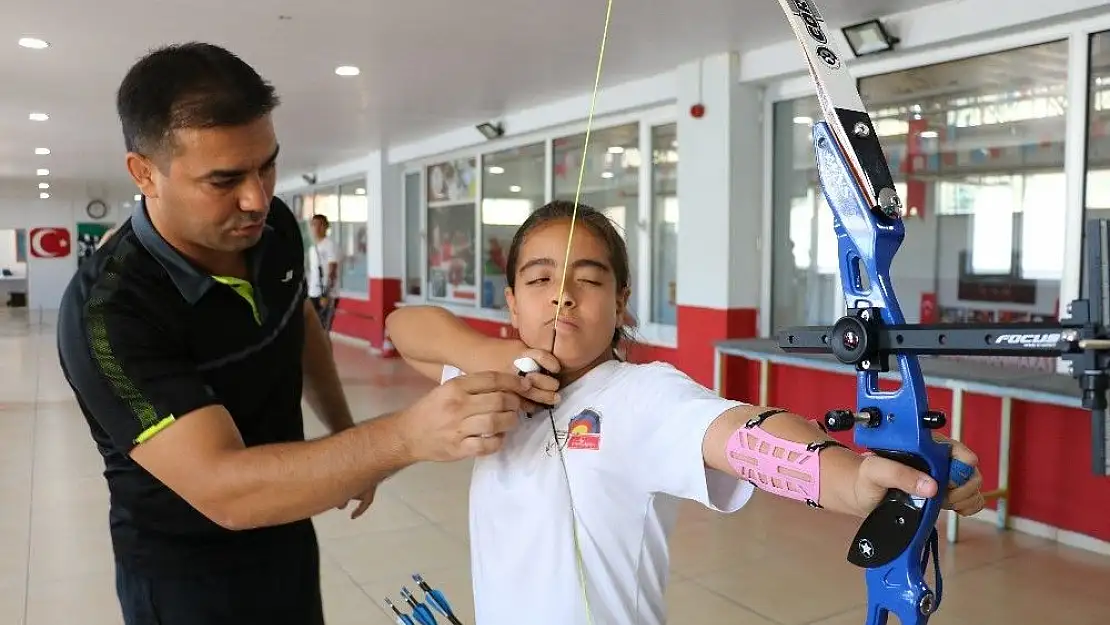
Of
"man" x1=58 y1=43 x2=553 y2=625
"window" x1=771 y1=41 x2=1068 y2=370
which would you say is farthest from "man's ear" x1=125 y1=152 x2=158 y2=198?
"window" x1=771 y1=41 x2=1068 y2=370

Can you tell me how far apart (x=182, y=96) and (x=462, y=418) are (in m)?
0.59

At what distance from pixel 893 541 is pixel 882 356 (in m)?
0.18

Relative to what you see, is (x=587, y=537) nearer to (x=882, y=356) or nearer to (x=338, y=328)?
(x=882, y=356)

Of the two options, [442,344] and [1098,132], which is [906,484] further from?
[1098,132]

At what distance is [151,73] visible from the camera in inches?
45.3

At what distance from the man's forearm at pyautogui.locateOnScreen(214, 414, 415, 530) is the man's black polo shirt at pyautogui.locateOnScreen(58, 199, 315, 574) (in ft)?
0.42

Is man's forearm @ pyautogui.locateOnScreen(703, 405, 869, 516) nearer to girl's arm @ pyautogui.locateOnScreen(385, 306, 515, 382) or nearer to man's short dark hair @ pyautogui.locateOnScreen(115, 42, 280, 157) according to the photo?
girl's arm @ pyautogui.locateOnScreen(385, 306, 515, 382)

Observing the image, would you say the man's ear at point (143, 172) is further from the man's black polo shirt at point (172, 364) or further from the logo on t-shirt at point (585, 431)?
the logo on t-shirt at point (585, 431)

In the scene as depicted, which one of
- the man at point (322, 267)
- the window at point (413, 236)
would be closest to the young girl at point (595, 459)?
the man at point (322, 267)

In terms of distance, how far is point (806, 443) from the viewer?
2.92ft

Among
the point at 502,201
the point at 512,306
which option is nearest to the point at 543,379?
the point at 512,306

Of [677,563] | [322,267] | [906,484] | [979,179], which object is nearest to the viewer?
[906,484]

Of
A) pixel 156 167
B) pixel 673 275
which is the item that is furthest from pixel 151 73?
pixel 673 275

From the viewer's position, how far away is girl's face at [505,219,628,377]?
1150mm
